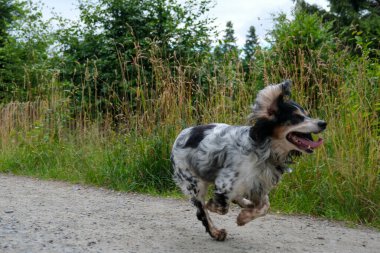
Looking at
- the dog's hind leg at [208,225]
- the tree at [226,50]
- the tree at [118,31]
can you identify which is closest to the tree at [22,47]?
the tree at [118,31]

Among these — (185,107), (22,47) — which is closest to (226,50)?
(185,107)

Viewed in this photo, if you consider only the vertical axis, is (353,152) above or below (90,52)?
below

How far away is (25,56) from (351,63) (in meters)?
18.0

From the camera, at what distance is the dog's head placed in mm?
4594

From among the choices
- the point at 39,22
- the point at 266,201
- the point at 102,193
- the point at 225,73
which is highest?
the point at 39,22

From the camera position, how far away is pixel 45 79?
11.2 metres

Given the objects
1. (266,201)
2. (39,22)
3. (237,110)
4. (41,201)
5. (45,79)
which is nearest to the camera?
(266,201)

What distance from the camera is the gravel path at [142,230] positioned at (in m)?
4.48

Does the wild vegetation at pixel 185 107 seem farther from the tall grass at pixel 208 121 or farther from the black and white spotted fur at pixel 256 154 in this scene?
the black and white spotted fur at pixel 256 154

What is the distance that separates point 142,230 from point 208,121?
10.4 ft

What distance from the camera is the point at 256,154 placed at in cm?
469

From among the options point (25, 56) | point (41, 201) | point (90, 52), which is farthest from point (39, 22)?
point (41, 201)

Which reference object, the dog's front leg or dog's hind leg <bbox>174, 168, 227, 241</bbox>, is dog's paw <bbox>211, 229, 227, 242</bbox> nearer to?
dog's hind leg <bbox>174, 168, 227, 241</bbox>

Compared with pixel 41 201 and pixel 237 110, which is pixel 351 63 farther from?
pixel 41 201
